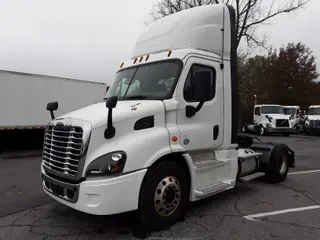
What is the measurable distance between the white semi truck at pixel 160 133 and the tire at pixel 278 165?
3.29 ft

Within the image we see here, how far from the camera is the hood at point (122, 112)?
13.2ft

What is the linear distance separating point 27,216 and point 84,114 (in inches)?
83.5

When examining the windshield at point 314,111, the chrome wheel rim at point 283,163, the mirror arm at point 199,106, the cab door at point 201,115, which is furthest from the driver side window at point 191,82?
the windshield at point 314,111

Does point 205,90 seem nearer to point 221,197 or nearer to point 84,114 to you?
point 84,114

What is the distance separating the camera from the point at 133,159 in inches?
154

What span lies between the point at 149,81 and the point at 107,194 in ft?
6.66

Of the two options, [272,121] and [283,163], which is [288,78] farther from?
[283,163]

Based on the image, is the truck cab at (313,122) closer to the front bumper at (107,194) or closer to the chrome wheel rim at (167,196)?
the chrome wheel rim at (167,196)

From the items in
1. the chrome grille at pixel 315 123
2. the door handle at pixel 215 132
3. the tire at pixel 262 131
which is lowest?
the tire at pixel 262 131

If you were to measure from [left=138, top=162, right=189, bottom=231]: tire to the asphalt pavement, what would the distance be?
18cm

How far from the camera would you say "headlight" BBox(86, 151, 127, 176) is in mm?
3787

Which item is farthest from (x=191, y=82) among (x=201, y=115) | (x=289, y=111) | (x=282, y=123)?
(x=289, y=111)

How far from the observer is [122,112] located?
164 inches

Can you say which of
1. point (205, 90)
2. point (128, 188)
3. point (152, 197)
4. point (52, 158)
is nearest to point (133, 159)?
point (128, 188)
